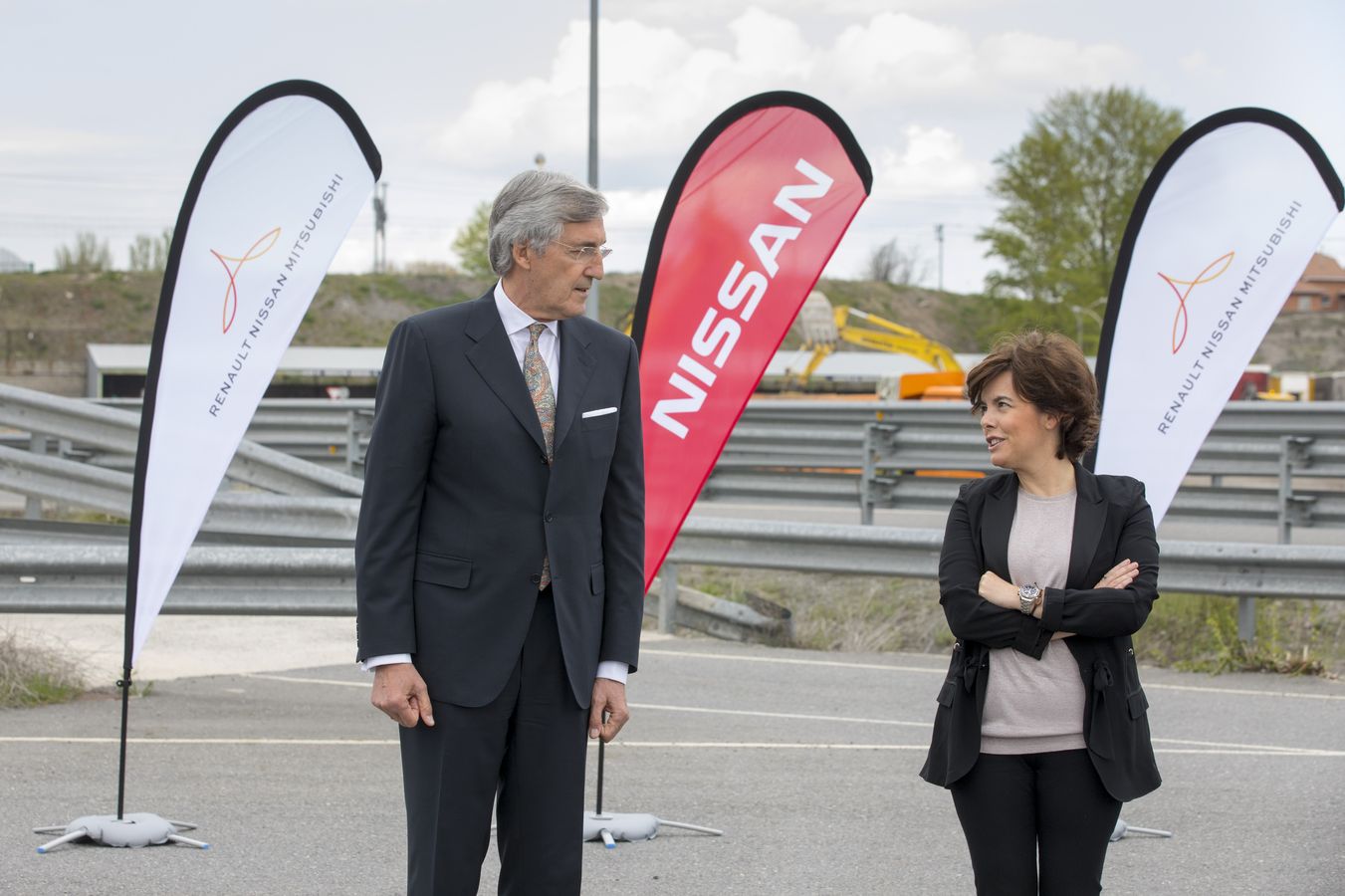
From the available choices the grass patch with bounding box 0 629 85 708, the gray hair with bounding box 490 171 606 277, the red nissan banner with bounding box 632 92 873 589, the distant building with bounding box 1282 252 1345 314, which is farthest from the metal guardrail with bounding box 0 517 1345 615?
the distant building with bounding box 1282 252 1345 314

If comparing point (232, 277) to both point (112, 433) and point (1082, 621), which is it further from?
point (112, 433)

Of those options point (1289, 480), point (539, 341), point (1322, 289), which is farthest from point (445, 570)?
point (1322, 289)

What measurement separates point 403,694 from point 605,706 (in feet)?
1.52

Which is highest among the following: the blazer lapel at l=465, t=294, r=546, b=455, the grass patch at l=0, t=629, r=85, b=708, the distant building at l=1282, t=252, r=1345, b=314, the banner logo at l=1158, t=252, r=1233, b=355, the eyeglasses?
the distant building at l=1282, t=252, r=1345, b=314

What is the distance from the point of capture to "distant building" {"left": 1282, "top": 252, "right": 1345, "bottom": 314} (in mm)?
111938

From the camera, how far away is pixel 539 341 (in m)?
3.32

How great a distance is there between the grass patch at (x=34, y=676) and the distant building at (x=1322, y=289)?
114m

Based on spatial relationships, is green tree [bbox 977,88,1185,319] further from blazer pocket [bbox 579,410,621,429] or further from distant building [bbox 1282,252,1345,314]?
distant building [bbox 1282,252,1345,314]

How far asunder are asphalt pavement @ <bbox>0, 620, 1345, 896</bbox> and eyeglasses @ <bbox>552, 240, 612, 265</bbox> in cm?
220

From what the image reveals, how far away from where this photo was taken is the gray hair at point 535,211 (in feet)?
10.6

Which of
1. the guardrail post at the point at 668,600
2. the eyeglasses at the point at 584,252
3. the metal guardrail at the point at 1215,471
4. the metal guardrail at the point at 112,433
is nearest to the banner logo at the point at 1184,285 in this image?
the eyeglasses at the point at 584,252

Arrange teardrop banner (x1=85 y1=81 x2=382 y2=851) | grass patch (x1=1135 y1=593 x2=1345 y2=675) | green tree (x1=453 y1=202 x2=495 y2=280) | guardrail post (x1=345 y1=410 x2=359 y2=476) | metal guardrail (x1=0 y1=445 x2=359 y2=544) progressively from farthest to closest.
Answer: green tree (x1=453 y1=202 x2=495 y2=280)
guardrail post (x1=345 y1=410 x2=359 y2=476)
metal guardrail (x1=0 y1=445 x2=359 y2=544)
grass patch (x1=1135 y1=593 x2=1345 y2=675)
teardrop banner (x1=85 y1=81 x2=382 y2=851)

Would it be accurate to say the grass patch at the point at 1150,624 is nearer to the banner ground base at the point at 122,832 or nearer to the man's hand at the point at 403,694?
the banner ground base at the point at 122,832

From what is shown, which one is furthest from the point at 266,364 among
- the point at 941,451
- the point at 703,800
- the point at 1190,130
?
the point at 941,451
